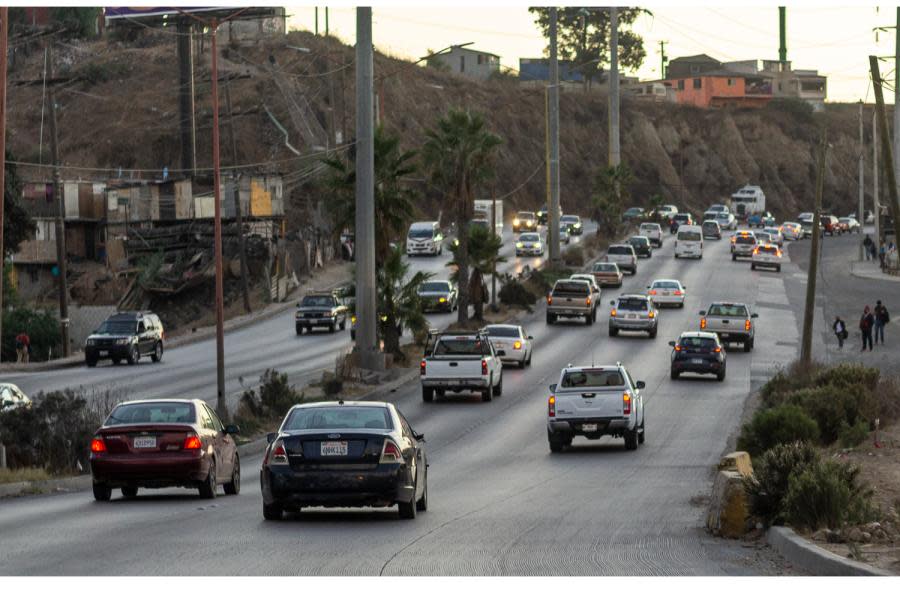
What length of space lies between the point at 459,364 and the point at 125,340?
1877cm

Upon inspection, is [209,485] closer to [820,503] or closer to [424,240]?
[820,503]

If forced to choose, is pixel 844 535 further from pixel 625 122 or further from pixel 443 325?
pixel 625 122

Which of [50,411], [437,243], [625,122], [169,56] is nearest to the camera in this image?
[50,411]

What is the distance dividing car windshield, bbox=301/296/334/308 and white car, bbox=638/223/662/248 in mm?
46005

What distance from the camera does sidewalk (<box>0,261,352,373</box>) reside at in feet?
202

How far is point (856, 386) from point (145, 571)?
22948 millimetres

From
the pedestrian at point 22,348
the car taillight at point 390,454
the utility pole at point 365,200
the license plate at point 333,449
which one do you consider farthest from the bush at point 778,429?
the pedestrian at point 22,348

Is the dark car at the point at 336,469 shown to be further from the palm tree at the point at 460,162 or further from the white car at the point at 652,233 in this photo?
the white car at the point at 652,233

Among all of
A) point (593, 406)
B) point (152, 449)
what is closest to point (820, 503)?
point (152, 449)

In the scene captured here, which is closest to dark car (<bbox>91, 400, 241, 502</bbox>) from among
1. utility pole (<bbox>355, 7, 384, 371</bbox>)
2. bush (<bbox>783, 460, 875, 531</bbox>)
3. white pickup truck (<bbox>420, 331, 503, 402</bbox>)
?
bush (<bbox>783, 460, 875, 531</bbox>)

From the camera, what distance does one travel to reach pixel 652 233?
379 ft

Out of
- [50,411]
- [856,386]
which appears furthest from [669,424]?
[50,411]

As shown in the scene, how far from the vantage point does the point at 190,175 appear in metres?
103

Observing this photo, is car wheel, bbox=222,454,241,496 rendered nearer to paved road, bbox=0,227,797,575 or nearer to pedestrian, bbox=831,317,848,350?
paved road, bbox=0,227,797,575
